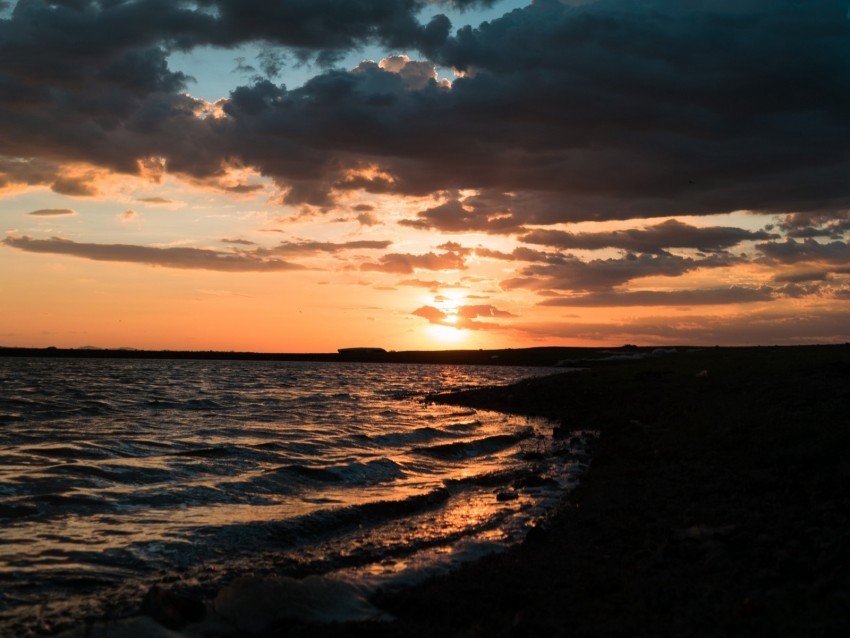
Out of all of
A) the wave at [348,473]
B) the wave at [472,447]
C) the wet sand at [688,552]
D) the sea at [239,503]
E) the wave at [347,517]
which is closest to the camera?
the wet sand at [688,552]

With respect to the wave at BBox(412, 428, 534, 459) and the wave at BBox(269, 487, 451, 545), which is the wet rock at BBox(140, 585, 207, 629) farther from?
the wave at BBox(412, 428, 534, 459)

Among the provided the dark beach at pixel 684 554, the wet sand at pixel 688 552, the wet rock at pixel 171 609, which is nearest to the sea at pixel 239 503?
the wet rock at pixel 171 609

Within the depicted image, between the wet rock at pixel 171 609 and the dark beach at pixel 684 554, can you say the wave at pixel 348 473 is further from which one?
the wet rock at pixel 171 609

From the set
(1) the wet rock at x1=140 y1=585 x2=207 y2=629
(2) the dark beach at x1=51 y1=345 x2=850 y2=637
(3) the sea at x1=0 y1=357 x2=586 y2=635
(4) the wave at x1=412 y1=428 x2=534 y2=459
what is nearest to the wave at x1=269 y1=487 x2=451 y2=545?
(3) the sea at x1=0 y1=357 x2=586 y2=635

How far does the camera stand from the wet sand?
25.9 feet

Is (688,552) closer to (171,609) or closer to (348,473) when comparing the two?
(171,609)

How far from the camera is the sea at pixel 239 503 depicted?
11031 millimetres

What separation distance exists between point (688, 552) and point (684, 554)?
87mm

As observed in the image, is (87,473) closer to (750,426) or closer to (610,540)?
(610,540)

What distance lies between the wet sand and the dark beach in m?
0.03

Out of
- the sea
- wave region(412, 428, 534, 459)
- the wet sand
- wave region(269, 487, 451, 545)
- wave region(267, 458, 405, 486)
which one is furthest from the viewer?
wave region(412, 428, 534, 459)

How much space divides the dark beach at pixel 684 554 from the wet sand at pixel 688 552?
1.1 inches

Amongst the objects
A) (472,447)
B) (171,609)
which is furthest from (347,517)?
(472,447)

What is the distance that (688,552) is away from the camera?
10.4 meters
